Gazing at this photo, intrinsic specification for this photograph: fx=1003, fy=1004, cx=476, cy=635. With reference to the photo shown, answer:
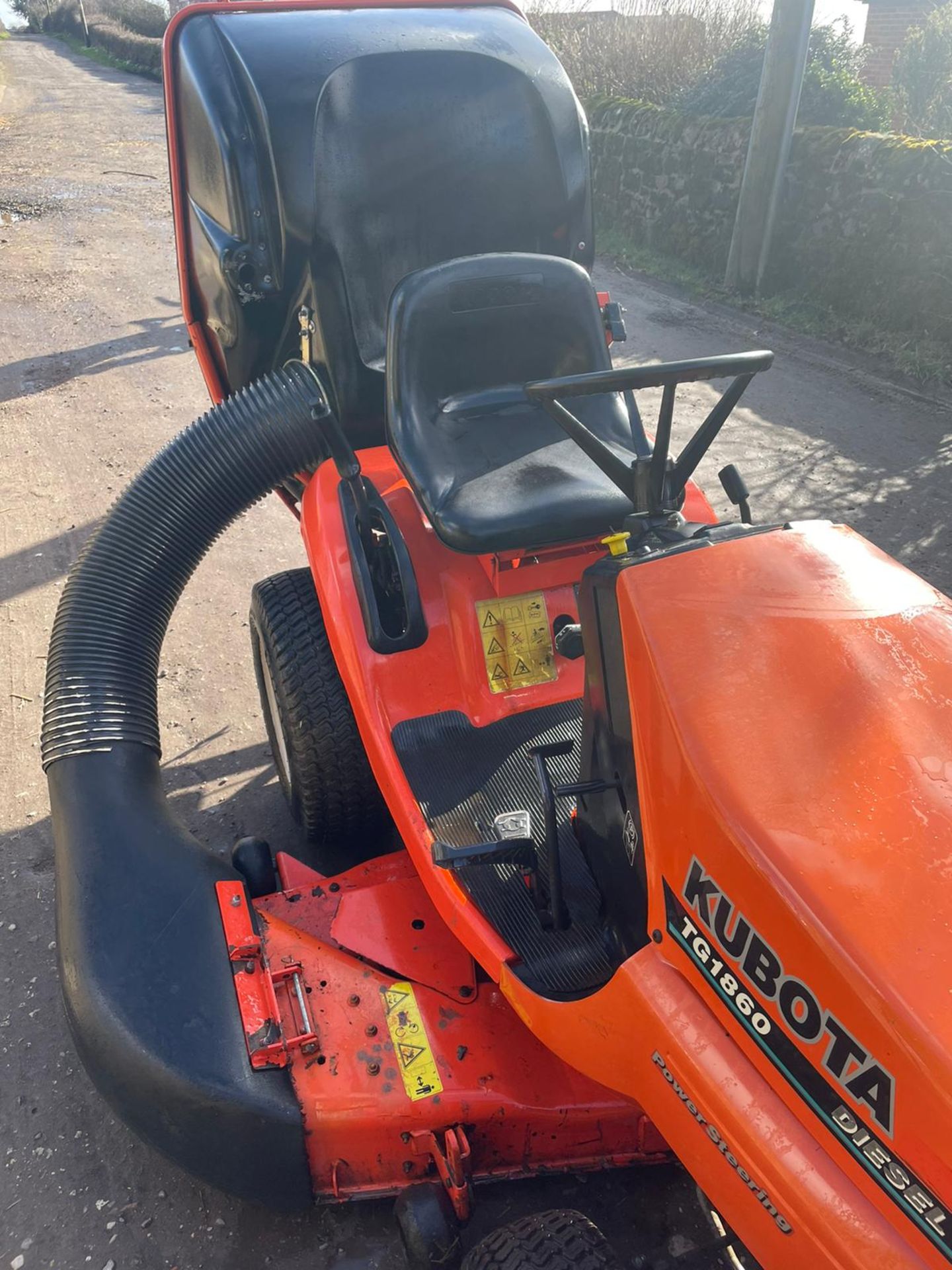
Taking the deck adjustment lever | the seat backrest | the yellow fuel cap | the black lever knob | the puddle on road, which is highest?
the seat backrest

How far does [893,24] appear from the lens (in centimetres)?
1364

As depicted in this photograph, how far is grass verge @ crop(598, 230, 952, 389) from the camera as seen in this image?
5.97m

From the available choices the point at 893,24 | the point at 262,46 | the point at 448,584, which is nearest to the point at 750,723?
the point at 448,584

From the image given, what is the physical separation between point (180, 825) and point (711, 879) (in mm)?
1295

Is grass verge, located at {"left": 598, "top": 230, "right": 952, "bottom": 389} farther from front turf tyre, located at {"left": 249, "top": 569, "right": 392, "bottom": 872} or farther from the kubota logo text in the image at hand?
the kubota logo text

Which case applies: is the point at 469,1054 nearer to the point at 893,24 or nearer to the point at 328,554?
the point at 328,554

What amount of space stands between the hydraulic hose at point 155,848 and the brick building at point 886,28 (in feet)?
45.7

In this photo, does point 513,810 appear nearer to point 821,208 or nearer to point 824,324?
point 824,324

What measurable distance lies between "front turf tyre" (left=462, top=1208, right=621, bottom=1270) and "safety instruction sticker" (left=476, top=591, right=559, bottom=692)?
1.09m

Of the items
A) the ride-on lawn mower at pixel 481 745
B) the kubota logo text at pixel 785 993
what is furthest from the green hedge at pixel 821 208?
the kubota logo text at pixel 785 993

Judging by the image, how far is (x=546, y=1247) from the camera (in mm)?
1446

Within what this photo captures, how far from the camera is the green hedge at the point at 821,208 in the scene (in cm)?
614

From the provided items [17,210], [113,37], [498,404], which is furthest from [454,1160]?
[113,37]

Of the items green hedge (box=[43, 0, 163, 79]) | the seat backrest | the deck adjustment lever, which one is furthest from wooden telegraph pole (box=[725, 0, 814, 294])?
green hedge (box=[43, 0, 163, 79])
